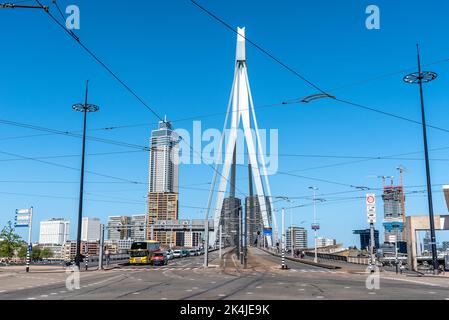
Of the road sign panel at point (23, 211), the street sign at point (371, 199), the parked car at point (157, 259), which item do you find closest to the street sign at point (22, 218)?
the road sign panel at point (23, 211)

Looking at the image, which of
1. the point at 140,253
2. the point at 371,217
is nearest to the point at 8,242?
the point at 140,253

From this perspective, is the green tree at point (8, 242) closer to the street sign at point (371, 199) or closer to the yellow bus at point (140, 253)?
the yellow bus at point (140, 253)

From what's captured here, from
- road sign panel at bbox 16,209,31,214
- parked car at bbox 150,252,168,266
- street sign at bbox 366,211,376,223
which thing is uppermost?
road sign panel at bbox 16,209,31,214

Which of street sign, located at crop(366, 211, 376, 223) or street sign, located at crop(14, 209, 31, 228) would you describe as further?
street sign, located at crop(14, 209, 31, 228)

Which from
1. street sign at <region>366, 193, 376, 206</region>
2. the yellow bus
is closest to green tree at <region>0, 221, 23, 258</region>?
the yellow bus

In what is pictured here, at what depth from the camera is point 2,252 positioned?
218 feet

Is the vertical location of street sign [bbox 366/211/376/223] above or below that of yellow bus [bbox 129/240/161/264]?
above

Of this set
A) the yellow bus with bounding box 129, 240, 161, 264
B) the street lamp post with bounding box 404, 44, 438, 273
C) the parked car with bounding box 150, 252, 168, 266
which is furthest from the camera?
the yellow bus with bounding box 129, 240, 161, 264

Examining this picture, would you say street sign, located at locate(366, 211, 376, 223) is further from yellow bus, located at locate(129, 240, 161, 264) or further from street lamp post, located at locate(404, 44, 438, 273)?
yellow bus, located at locate(129, 240, 161, 264)

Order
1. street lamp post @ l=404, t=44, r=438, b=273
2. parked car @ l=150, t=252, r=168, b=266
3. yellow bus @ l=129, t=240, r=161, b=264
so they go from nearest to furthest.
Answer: street lamp post @ l=404, t=44, r=438, b=273 < parked car @ l=150, t=252, r=168, b=266 < yellow bus @ l=129, t=240, r=161, b=264

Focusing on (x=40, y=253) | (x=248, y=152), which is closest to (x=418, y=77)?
(x=248, y=152)

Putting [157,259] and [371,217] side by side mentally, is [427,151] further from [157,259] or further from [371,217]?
[157,259]

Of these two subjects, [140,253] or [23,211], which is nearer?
[23,211]
